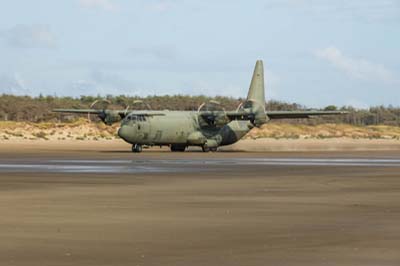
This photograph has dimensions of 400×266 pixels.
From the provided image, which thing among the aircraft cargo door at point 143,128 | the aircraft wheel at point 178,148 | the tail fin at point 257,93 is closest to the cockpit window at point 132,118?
the aircraft cargo door at point 143,128

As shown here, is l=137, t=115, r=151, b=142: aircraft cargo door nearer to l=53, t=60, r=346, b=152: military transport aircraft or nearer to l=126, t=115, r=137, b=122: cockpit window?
l=53, t=60, r=346, b=152: military transport aircraft

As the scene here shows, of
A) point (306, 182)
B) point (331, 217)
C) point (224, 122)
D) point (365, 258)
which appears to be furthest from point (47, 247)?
point (224, 122)

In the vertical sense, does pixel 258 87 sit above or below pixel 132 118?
above

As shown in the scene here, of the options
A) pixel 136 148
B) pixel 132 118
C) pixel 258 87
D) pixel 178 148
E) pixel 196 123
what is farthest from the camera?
pixel 258 87

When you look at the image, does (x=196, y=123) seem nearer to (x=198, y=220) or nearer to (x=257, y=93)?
(x=257, y=93)

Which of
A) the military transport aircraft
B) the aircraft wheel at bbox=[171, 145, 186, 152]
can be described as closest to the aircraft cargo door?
the military transport aircraft

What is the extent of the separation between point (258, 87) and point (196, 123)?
7.90 metres

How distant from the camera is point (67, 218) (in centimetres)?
2131

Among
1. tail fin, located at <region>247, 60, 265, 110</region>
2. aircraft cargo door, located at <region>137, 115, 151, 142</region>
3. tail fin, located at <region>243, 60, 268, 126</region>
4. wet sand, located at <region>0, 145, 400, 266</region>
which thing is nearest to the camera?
wet sand, located at <region>0, 145, 400, 266</region>

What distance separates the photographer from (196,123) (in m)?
80.6

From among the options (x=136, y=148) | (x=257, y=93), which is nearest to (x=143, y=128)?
(x=136, y=148)

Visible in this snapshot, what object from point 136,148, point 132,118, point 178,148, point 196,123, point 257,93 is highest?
point 257,93

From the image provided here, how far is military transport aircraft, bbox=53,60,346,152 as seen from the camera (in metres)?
76.2

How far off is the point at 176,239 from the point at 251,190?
1346 cm
